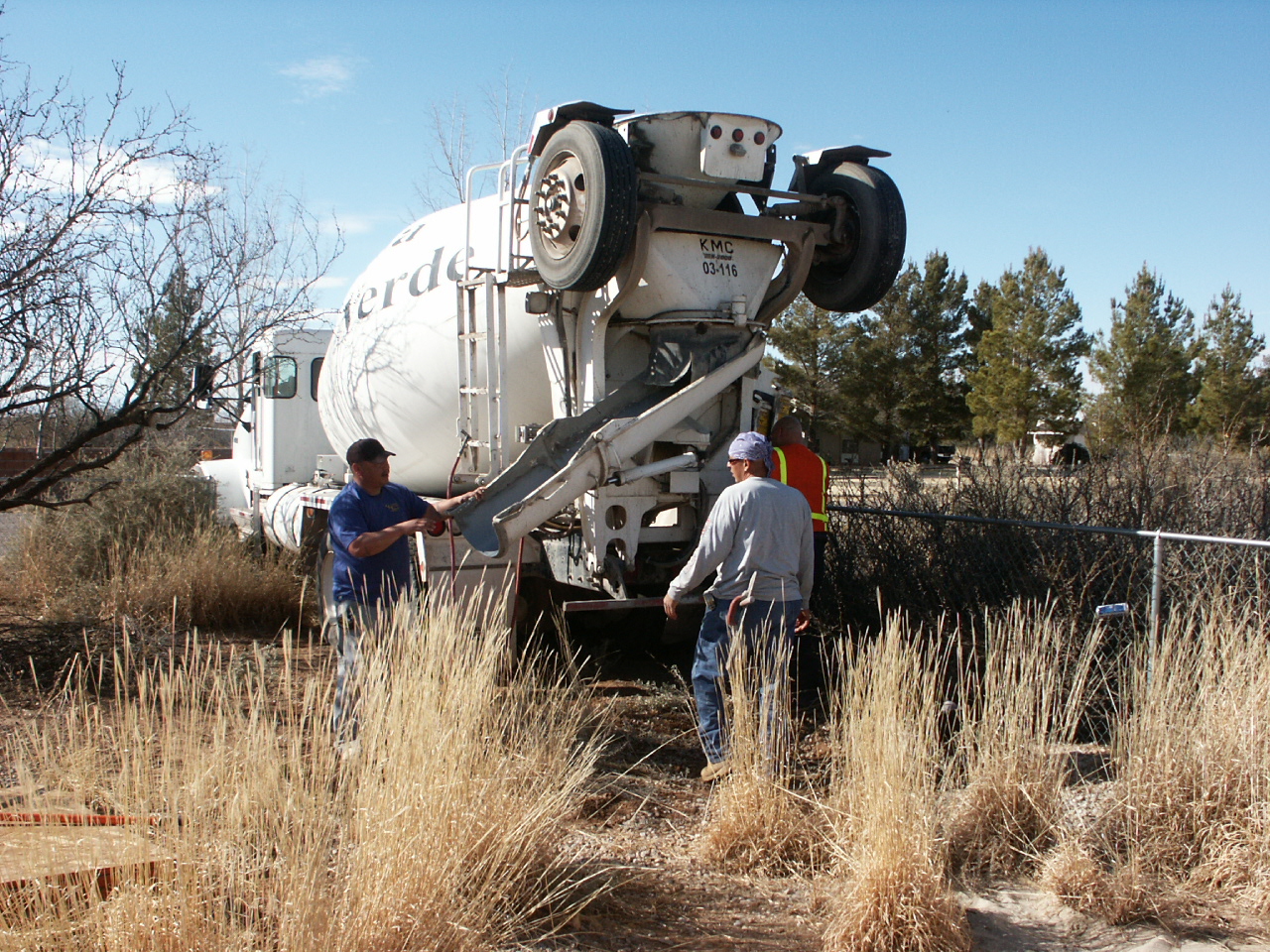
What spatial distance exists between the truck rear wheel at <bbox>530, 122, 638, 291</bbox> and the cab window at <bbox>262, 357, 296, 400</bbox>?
5467 mm

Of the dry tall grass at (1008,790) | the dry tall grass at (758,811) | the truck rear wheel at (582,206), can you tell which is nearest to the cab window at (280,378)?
the truck rear wheel at (582,206)

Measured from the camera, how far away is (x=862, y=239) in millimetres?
6176

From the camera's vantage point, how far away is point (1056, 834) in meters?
3.79

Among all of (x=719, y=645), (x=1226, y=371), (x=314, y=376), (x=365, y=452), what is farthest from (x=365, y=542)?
(x=1226, y=371)

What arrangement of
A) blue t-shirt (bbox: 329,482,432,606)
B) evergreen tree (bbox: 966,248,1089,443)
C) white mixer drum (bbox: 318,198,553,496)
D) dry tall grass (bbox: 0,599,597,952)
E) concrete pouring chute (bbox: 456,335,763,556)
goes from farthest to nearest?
evergreen tree (bbox: 966,248,1089,443)
white mixer drum (bbox: 318,198,553,496)
concrete pouring chute (bbox: 456,335,763,556)
blue t-shirt (bbox: 329,482,432,606)
dry tall grass (bbox: 0,599,597,952)

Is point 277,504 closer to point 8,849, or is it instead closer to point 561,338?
point 561,338

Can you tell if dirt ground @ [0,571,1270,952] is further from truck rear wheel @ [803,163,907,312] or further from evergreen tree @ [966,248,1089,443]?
evergreen tree @ [966,248,1089,443]

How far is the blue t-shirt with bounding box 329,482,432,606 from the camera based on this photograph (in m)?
4.85

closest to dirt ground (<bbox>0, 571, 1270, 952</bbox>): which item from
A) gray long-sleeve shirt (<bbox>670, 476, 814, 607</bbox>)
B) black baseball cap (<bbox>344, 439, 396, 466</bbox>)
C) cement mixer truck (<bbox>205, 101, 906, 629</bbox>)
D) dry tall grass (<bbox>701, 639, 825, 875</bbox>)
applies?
dry tall grass (<bbox>701, 639, 825, 875</bbox>)

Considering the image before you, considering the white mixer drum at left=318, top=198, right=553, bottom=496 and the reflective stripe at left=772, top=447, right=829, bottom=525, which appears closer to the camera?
the reflective stripe at left=772, top=447, right=829, bottom=525

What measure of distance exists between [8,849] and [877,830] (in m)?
2.54

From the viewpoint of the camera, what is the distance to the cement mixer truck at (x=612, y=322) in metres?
5.60

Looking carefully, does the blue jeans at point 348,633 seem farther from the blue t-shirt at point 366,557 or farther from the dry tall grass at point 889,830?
the dry tall grass at point 889,830

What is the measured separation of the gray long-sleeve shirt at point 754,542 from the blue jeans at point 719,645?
84 mm
